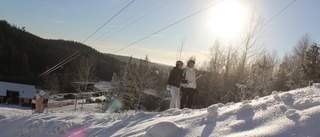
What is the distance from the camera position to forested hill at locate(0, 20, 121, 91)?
92.2 m

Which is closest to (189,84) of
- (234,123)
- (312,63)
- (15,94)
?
(234,123)

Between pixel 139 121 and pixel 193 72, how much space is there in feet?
13.5

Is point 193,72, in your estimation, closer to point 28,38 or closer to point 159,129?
point 159,129

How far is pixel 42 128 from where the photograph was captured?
7.72 meters

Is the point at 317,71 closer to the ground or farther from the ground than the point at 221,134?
farther from the ground

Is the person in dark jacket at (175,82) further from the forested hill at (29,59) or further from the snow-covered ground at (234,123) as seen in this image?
the forested hill at (29,59)

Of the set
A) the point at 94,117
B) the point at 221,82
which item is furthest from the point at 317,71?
the point at 94,117

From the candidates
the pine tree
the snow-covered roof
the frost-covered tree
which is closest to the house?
the snow-covered roof

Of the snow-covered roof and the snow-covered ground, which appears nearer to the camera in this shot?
the snow-covered ground

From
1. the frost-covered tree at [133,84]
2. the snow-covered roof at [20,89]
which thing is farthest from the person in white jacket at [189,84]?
the snow-covered roof at [20,89]

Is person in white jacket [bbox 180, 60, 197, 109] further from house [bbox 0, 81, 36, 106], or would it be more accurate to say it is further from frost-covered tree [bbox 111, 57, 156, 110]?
house [bbox 0, 81, 36, 106]

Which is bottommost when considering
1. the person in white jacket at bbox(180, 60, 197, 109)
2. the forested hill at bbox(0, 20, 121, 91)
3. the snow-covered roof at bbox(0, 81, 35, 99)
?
the person in white jacket at bbox(180, 60, 197, 109)

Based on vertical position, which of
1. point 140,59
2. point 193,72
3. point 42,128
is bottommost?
point 42,128

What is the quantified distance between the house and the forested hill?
27.1 feet
